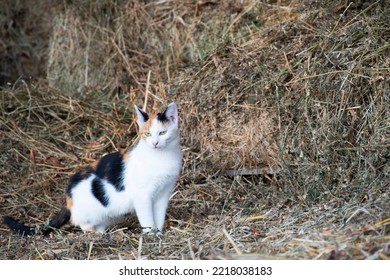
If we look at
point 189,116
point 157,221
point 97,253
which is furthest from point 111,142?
point 97,253

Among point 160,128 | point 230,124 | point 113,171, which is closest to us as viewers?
point 160,128

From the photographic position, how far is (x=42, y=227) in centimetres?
462

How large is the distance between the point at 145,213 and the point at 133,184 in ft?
0.66

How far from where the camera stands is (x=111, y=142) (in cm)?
579

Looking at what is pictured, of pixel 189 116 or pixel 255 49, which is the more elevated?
pixel 255 49

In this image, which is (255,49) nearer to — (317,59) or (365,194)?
(317,59)

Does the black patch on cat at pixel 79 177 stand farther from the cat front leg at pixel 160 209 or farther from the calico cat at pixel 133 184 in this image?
the cat front leg at pixel 160 209

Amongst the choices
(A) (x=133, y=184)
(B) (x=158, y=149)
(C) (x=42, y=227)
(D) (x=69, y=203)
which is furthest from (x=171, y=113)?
(C) (x=42, y=227)

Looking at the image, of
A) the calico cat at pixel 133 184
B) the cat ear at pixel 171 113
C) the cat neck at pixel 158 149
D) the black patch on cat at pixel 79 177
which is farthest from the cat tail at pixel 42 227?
the cat ear at pixel 171 113

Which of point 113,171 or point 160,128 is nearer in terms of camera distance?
point 160,128

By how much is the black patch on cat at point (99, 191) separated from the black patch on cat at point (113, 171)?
5cm

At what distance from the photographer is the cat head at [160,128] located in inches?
173

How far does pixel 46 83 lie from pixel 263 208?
332cm

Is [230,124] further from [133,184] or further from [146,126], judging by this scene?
[133,184]
